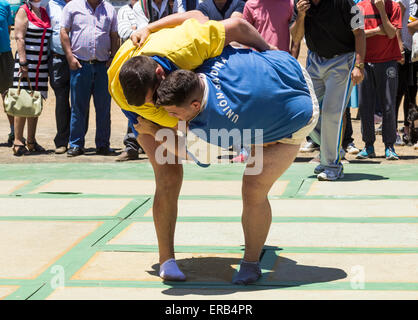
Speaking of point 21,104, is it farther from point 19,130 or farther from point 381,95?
point 381,95

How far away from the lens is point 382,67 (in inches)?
334

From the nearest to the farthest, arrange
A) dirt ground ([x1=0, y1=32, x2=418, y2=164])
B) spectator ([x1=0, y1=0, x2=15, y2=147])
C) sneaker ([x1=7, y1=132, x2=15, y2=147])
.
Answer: dirt ground ([x1=0, y1=32, x2=418, y2=164]) < spectator ([x1=0, y1=0, x2=15, y2=147]) < sneaker ([x1=7, y1=132, x2=15, y2=147])

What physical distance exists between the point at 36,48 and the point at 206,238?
522 centimetres

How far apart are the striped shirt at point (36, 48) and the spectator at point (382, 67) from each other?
3.78 m

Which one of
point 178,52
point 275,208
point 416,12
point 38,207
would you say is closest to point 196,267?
point 178,52

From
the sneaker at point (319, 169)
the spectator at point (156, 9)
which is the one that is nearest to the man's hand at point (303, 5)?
the sneaker at point (319, 169)

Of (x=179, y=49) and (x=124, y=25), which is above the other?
(x=179, y=49)

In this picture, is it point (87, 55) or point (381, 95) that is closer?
point (381, 95)

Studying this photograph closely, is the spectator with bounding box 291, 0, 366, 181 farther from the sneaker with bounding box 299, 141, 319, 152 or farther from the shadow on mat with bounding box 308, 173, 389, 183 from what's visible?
the sneaker with bounding box 299, 141, 319, 152

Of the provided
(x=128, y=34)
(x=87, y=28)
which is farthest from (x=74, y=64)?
(x=128, y=34)

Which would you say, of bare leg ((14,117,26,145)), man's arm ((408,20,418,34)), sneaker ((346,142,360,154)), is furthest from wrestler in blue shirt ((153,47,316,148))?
bare leg ((14,117,26,145))

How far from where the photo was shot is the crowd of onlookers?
696 centimetres

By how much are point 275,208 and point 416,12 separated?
15.8 feet

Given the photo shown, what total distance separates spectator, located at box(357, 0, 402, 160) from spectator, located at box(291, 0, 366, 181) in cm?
146
